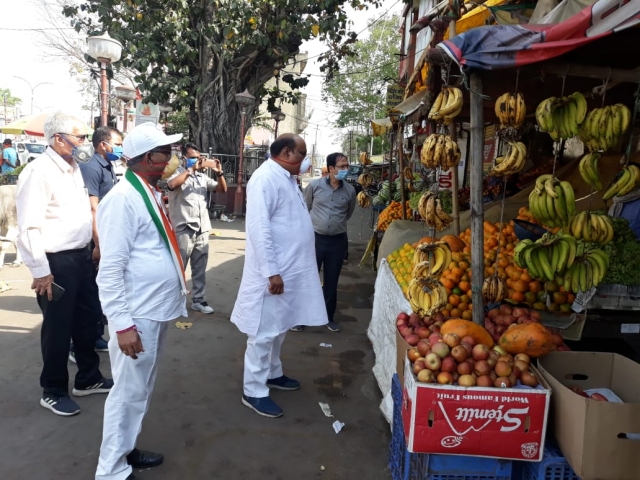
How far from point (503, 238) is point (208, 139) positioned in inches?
516

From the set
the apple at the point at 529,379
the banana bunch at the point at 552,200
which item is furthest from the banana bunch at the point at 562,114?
the apple at the point at 529,379

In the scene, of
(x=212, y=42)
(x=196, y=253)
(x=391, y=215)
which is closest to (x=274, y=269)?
(x=196, y=253)

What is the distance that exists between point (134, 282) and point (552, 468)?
233 centimetres

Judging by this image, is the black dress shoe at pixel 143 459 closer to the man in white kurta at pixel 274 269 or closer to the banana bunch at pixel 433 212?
the man in white kurta at pixel 274 269

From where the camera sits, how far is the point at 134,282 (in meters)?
2.49

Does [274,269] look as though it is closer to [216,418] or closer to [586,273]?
[216,418]

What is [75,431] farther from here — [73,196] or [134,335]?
[73,196]

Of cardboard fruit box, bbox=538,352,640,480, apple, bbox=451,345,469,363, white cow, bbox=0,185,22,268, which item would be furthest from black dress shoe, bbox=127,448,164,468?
white cow, bbox=0,185,22,268

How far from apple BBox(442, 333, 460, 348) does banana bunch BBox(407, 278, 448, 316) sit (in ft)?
1.09

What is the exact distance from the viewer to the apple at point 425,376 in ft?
7.71

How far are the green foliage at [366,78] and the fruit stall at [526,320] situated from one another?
2837cm

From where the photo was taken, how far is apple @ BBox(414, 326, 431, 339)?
2.95 m

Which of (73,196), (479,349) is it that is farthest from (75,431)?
(479,349)

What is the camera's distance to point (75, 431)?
3.27m
